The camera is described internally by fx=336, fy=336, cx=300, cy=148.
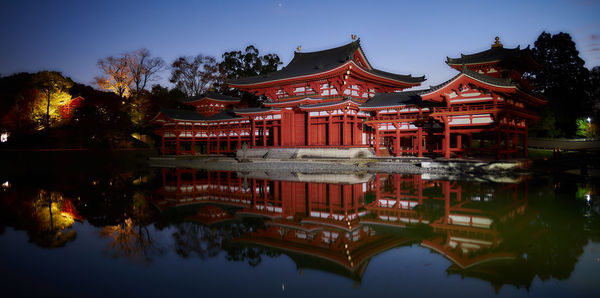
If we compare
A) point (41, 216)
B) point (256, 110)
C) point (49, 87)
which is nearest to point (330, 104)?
point (256, 110)

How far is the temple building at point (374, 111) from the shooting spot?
22797 mm

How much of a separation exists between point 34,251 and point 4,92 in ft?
128

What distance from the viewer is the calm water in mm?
4805

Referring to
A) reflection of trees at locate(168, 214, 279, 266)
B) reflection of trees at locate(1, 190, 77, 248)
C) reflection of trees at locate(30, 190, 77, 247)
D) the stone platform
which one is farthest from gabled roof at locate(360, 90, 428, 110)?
reflection of trees at locate(30, 190, 77, 247)

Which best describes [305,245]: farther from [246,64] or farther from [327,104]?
[246,64]

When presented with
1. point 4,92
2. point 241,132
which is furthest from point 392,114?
point 4,92

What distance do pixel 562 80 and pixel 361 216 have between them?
2094 inches

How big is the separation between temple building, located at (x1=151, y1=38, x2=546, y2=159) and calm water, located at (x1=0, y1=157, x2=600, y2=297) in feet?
37.7

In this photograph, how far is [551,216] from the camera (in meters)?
8.54

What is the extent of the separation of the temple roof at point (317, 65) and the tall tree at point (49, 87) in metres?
17.8

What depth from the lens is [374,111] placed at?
30328mm

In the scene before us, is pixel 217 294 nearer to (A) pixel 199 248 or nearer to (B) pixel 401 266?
(A) pixel 199 248

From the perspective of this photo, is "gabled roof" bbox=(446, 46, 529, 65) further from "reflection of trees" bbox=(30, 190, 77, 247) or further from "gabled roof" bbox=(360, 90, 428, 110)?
"reflection of trees" bbox=(30, 190, 77, 247)

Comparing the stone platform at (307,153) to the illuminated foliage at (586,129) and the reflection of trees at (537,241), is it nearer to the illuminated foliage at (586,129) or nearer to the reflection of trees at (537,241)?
the reflection of trees at (537,241)
